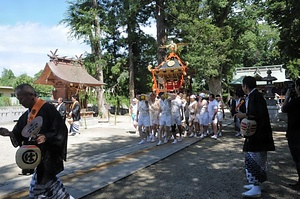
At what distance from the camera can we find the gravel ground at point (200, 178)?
452 centimetres

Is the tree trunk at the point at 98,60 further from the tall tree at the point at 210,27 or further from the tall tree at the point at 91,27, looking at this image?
the tall tree at the point at 210,27

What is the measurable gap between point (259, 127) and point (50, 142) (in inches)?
123

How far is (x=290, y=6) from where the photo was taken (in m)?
9.78

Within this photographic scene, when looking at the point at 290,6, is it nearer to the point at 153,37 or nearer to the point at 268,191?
the point at 268,191

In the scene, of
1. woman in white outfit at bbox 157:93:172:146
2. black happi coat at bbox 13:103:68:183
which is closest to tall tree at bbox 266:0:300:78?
woman in white outfit at bbox 157:93:172:146

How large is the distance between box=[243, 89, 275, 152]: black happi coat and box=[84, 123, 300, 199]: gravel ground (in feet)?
2.67

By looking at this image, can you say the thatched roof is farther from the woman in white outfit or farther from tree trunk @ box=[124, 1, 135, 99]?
the woman in white outfit

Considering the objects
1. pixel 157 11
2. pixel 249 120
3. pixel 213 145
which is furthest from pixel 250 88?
pixel 157 11

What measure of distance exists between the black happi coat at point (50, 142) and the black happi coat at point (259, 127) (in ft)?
9.34

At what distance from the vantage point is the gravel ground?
452 centimetres

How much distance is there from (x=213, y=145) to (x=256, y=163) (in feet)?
15.1

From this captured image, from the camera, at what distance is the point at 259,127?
429 centimetres

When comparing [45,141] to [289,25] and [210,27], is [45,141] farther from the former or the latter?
[210,27]

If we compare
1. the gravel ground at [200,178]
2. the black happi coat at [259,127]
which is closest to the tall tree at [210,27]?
the gravel ground at [200,178]
